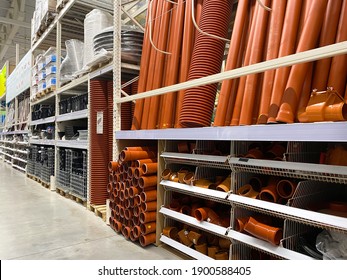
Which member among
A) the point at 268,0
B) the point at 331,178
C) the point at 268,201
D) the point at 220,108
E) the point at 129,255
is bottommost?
the point at 129,255

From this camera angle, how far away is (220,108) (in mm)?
2186

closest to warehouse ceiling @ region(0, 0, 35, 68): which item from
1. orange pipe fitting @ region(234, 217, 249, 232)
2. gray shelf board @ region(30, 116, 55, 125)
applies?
gray shelf board @ region(30, 116, 55, 125)

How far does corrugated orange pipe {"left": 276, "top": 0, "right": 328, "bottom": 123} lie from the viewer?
1698mm

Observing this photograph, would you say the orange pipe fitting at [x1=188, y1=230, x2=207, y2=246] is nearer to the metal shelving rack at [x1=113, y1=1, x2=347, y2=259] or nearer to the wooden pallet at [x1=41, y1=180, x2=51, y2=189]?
the metal shelving rack at [x1=113, y1=1, x2=347, y2=259]

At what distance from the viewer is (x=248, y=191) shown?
1.95 meters

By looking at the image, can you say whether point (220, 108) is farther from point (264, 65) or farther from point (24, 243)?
point (24, 243)

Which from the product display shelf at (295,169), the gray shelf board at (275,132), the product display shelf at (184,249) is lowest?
the product display shelf at (184,249)

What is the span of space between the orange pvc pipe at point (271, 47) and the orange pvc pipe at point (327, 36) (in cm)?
27

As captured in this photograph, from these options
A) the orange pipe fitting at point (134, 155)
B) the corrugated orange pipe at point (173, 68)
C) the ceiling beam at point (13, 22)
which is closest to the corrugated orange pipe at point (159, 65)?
the corrugated orange pipe at point (173, 68)

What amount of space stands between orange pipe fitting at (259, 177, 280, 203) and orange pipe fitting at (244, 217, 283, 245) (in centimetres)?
17

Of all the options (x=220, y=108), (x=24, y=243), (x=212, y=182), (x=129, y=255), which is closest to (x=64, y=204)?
(x=24, y=243)

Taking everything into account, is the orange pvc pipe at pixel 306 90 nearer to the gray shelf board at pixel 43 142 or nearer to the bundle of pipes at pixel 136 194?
the bundle of pipes at pixel 136 194

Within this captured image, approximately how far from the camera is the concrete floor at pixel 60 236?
2.53 metres

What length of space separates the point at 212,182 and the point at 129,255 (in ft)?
3.40
